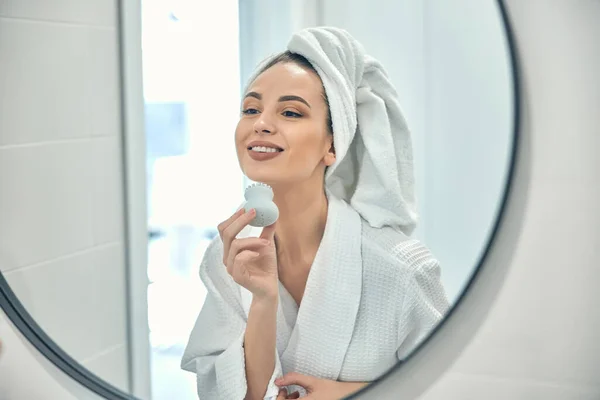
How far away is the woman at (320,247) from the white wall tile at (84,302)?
139 mm

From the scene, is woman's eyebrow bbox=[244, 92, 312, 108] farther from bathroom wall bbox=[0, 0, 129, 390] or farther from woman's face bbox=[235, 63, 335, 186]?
bathroom wall bbox=[0, 0, 129, 390]

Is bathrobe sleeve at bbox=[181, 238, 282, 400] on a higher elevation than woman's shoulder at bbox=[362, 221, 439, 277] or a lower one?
lower

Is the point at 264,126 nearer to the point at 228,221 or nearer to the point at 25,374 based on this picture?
the point at 228,221

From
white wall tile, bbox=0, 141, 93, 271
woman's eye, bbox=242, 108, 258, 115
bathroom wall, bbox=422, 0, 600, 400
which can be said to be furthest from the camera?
white wall tile, bbox=0, 141, 93, 271

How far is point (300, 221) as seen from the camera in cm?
72

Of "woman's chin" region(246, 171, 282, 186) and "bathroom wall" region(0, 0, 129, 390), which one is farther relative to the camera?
"bathroom wall" region(0, 0, 129, 390)

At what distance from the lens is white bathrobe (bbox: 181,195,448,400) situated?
0.69m

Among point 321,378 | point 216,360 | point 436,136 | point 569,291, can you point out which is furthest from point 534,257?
point 216,360

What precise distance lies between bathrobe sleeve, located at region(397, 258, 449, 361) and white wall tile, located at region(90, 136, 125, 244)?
0.36 metres

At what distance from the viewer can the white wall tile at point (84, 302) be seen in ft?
2.76

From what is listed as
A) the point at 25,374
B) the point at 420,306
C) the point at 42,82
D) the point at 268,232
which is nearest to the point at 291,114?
the point at 268,232

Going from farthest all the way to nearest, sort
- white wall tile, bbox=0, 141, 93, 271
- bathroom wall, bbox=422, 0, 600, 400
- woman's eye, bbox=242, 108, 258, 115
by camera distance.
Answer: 1. white wall tile, bbox=0, 141, 93, 271
2. woman's eye, bbox=242, 108, 258, 115
3. bathroom wall, bbox=422, 0, 600, 400

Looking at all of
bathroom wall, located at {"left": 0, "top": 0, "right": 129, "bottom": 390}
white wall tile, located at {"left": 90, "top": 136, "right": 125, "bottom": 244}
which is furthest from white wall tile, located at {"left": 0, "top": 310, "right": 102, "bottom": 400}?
white wall tile, located at {"left": 90, "top": 136, "right": 125, "bottom": 244}

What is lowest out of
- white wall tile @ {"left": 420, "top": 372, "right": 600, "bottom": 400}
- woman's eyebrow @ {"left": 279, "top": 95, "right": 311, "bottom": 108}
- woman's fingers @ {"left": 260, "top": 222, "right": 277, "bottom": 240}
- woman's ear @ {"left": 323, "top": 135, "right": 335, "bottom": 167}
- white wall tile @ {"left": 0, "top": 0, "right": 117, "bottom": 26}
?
white wall tile @ {"left": 420, "top": 372, "right": 600, "bottom": 400}
